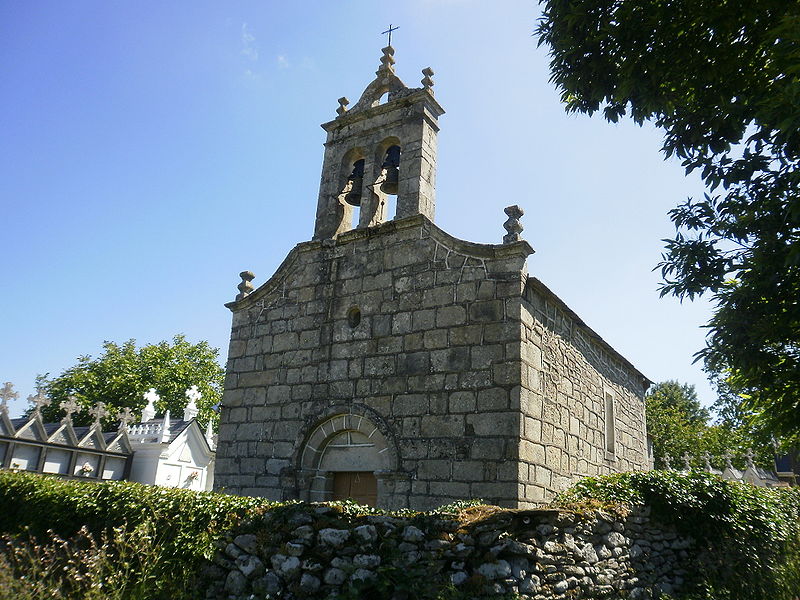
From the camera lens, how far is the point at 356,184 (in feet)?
35.3

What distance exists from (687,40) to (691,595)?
20.0 ft

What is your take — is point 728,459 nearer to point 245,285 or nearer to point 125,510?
point 245,285

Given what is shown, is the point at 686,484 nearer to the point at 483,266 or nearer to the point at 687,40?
the point at 483,266

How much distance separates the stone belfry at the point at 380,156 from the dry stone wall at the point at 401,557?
530 centimetres

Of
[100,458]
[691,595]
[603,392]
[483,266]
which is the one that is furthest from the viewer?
[100,458]

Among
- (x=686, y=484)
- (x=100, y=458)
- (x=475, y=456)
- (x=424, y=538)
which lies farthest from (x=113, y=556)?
(x=100, y=458)

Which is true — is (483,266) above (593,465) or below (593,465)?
above

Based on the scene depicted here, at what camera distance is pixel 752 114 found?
6.11 m

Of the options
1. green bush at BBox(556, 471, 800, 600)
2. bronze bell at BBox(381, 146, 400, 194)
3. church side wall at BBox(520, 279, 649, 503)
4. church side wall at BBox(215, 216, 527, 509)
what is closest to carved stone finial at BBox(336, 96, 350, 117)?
bronze bell at BBox(381, 146, 400, 194)

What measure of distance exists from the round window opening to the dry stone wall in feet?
13.7

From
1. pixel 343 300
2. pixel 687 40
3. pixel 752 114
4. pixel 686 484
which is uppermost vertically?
pixel 687 40

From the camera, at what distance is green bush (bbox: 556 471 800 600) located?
7238 mm

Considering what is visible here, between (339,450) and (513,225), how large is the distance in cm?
419

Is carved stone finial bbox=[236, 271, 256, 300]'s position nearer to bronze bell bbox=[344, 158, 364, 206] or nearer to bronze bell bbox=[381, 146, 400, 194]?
bronze bell bbox=[344, 158, 364, 206]
